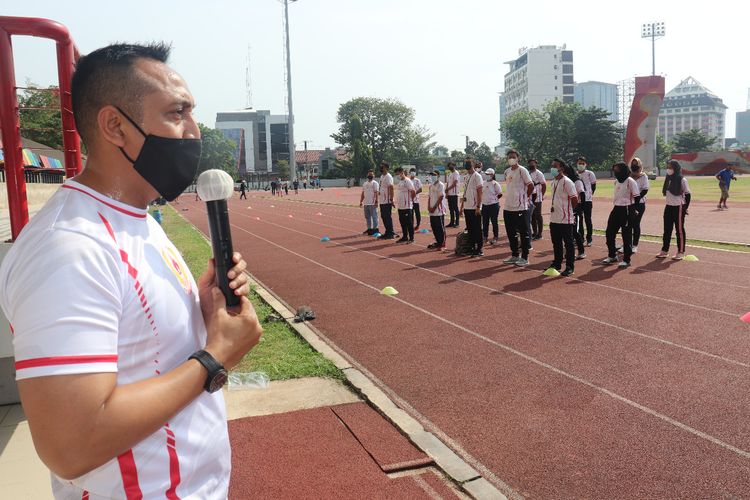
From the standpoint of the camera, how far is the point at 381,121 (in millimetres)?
87312

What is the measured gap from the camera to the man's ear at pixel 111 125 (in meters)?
1.29

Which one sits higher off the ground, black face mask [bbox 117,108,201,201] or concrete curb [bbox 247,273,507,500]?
black face mask [bbox 117,108,201,201]

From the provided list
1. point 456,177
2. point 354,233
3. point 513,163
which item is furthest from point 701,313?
point 354,233

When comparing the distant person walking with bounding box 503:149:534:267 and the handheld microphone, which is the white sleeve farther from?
the distant person walking with bounding box 503:149:534:267

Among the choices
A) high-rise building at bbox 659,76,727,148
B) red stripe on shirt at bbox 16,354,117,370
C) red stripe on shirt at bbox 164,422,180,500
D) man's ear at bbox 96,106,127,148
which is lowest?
red stripe on shirt at bbox 164,422,180,500

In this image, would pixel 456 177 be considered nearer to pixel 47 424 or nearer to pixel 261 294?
pixel 261 294

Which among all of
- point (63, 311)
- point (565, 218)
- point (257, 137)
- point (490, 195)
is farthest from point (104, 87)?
point (257, 137)

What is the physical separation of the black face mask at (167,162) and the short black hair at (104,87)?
0.11 feet

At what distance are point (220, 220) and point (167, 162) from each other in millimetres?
198

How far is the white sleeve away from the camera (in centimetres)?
100

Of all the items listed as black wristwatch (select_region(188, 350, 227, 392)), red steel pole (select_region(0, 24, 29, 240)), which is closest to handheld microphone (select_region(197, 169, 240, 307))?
black wristwatch (select_region(188, 350, 227, 392))

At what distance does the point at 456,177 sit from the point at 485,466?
13.5 meters

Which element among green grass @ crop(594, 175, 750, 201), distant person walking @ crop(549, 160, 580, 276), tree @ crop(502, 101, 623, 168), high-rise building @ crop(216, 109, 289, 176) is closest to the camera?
distant person walking @ crop(549, 160, 580, 276)

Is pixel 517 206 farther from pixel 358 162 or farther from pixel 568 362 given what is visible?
pixel 358 162
